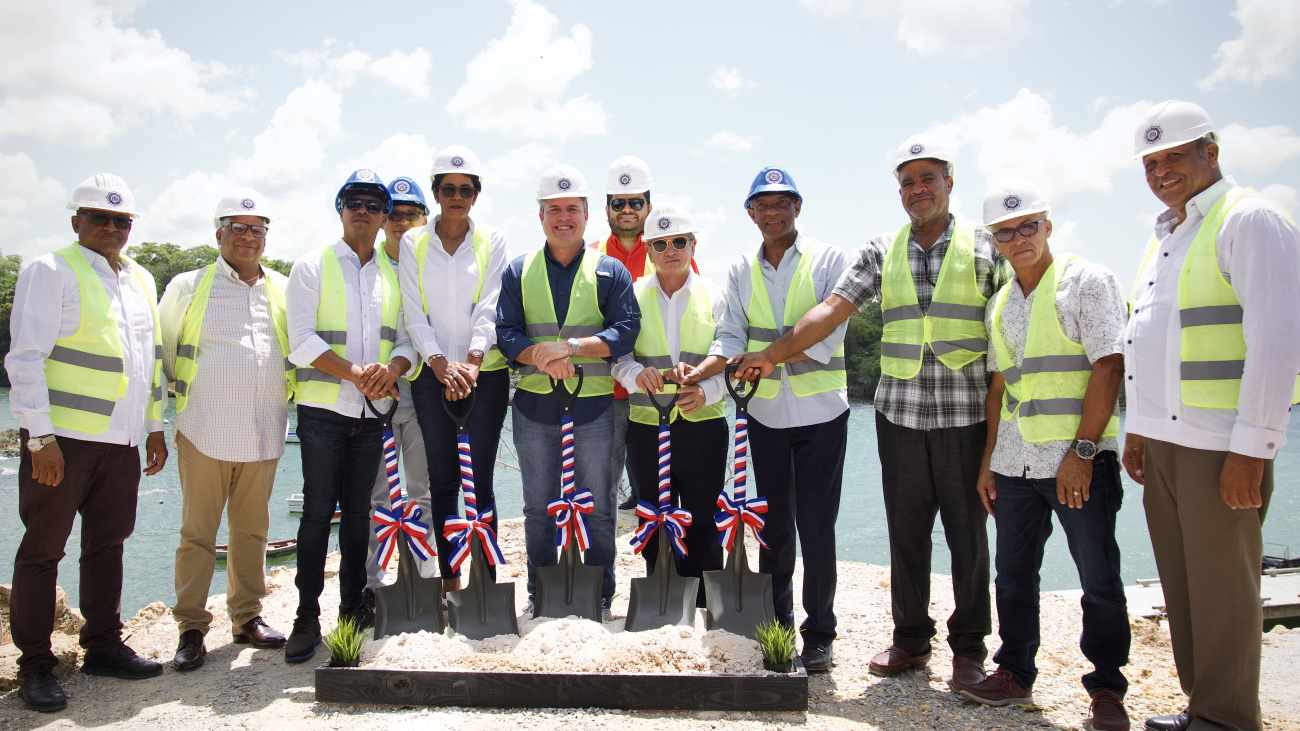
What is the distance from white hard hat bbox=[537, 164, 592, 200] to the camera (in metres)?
4.79

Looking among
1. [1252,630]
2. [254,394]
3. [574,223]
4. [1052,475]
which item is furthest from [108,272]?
[1252,630]

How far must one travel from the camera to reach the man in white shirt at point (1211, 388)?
313cm

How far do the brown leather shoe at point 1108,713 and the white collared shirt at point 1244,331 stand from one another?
4.27ft

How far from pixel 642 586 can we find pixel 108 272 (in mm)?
3569

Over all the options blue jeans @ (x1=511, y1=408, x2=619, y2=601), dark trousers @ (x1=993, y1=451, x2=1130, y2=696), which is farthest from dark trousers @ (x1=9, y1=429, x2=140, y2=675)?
dark trousers @ (x1=993, y1=451, x2=1130, y2=696)

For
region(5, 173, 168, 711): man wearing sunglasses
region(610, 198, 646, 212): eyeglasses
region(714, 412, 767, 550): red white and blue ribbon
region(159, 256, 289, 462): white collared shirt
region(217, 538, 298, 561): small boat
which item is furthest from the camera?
region(217, 538, 298, 561): small boat

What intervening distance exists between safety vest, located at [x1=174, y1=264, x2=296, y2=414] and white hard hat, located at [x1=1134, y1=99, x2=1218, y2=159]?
4745 mm

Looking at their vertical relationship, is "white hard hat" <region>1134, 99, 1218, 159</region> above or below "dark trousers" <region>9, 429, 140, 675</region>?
above

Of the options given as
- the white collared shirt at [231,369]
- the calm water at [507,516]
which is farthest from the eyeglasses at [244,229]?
the calm water at [507,516]

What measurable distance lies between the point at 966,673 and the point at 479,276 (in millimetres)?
3612

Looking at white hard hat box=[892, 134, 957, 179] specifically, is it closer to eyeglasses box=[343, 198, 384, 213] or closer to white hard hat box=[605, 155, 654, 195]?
white hard hat box=[605, 155, 654, 195]

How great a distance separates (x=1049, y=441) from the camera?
378 centimetres

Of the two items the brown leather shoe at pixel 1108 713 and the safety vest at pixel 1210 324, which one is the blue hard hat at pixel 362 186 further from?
the brown leather shoe at pixel 1108 713

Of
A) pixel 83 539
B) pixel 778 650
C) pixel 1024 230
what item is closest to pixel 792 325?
pixel 1024 230
